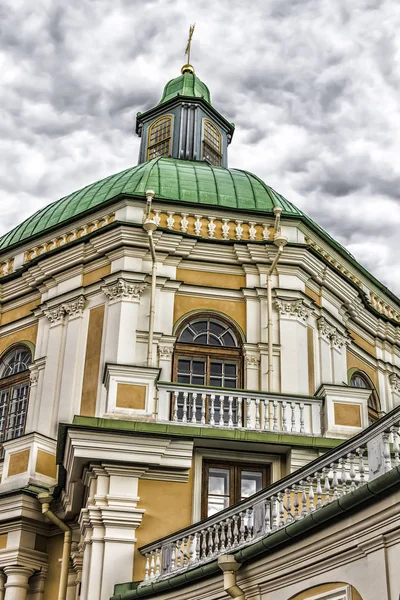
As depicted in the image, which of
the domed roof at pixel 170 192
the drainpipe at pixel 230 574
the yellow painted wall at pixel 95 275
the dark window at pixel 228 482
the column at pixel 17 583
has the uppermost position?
the domed roof at pixel 170 192

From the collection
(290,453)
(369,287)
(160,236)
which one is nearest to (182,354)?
(160,236)

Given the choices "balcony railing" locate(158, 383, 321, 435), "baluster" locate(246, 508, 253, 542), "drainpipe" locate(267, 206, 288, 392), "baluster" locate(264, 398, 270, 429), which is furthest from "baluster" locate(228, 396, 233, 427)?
"baluster" locate(246, 508, 253, 542)

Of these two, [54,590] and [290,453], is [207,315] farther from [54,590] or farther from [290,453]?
[54,590]

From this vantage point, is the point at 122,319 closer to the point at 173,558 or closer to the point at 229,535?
the point at 173,558

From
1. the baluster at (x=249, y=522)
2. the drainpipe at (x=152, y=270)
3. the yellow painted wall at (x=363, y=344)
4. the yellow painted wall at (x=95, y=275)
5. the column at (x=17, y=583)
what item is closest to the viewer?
the baluster at (x=249, y=522)

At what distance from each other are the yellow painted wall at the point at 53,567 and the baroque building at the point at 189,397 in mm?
41

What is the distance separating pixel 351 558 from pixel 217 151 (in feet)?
67.2

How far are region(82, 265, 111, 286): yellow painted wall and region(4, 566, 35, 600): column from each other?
595 cm

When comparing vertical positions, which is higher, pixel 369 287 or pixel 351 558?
pixel 369 287

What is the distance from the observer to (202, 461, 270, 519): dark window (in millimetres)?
14258

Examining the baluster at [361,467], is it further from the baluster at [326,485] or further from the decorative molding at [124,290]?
the decorative molding at [124,290]

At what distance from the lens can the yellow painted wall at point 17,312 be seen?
20.2 meters

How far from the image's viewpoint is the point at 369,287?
22.0 meters

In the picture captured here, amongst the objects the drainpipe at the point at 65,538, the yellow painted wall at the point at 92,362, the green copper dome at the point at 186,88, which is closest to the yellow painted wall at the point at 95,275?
the yellow painted wall at the point at 92,362
